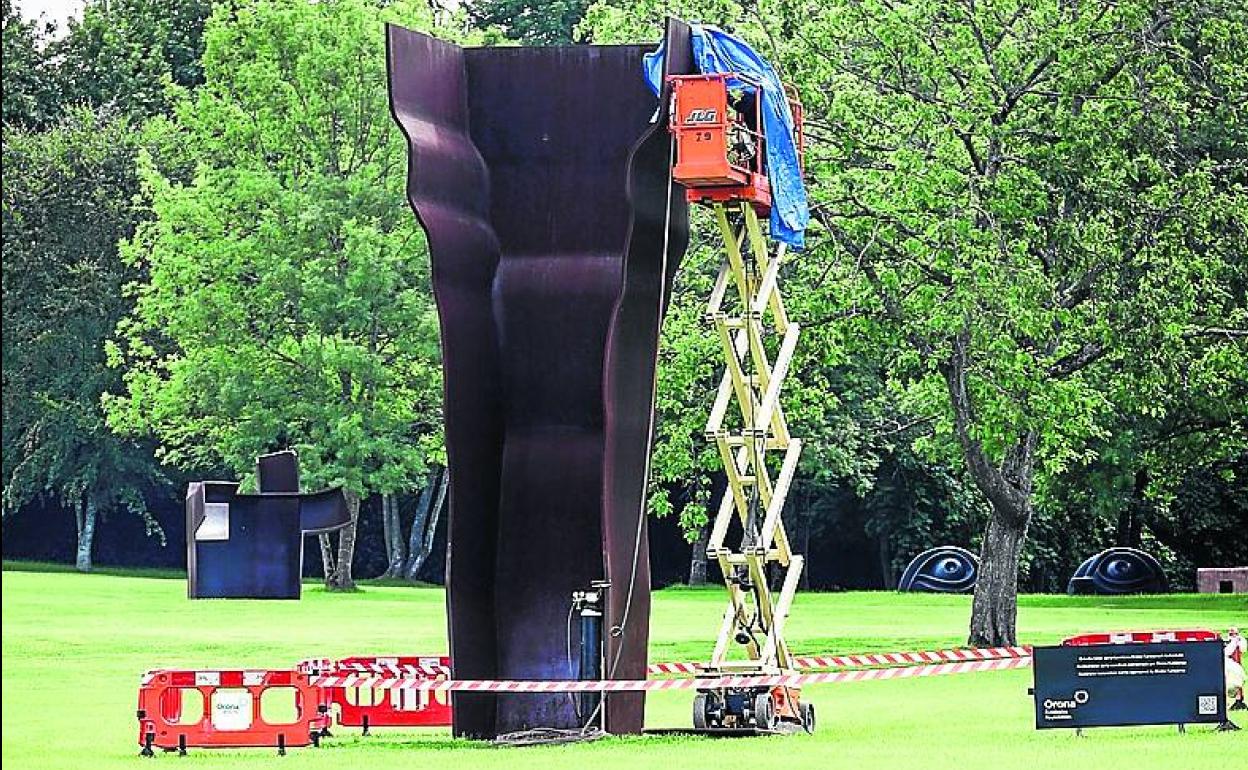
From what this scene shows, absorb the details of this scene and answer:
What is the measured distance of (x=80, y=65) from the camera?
242 ft

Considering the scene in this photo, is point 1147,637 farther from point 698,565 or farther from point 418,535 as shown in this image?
point 418,535

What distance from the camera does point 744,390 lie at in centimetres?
2119

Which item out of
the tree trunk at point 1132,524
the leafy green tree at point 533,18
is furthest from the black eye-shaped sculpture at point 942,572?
the leafy green tree at point 533,18

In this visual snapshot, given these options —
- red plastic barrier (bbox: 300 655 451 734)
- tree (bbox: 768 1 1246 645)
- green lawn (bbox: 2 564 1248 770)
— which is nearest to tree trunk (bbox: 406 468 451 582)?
green lawn (bbox: 2 564 1248 770)

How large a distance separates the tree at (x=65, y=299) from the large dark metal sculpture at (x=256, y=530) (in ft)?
68.6

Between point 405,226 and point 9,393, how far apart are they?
50.7 ft

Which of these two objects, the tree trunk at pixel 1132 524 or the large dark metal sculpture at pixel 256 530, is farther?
the tree trunk at pixel 1132 524

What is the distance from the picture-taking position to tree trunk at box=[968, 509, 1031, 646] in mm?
34875

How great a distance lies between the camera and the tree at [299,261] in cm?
5628

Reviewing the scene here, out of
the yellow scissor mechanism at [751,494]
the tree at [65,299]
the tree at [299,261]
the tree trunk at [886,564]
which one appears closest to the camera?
the yellow scissor mechanism at [751,494]

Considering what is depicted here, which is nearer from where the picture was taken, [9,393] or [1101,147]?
[1101,147]

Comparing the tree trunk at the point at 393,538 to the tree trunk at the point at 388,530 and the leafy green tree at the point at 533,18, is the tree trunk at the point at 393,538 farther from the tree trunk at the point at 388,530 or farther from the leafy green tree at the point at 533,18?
the leafy green tree at the point at 533,18

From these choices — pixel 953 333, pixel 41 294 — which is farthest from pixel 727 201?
pixel 41 294

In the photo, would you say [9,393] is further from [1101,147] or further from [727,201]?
[727,201]
